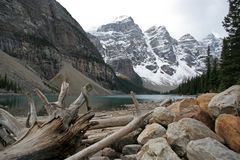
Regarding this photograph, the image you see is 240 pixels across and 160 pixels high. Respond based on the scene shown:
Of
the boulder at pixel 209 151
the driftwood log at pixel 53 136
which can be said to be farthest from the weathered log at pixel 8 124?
the boulder at pixel 209 151

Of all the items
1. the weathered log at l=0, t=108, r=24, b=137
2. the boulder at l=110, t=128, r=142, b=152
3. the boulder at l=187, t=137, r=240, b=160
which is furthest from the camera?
the boulder at l=110, t=128, r=142, b=152

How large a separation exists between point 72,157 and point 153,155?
223 cm

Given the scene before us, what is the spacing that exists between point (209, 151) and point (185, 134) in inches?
65.1

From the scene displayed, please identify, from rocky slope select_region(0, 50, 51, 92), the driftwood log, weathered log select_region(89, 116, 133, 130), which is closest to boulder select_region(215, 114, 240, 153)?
the driftwood log

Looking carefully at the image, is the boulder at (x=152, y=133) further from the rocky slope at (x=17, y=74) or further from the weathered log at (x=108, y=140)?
the rocky slope at (x=17, y=74)

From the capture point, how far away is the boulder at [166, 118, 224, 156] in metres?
9.76

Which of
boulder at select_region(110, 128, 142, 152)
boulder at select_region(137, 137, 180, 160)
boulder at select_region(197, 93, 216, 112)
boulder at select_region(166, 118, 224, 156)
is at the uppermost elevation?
boulder at select_region(197, 93, 216, 112)

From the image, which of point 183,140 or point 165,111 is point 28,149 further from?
point 165,111

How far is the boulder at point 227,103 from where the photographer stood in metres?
10.1

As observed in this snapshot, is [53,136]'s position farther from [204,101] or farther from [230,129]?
[204,101]

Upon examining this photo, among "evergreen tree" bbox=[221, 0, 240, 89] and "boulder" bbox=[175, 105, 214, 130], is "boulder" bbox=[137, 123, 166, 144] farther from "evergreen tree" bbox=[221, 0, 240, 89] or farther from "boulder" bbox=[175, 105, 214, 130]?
"evergreen tree" bbox=[221, 0, 240, 89]

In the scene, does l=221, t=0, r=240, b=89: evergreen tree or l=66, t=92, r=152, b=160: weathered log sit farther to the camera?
l=221, t=0, r=240, b=89: evergreen tree

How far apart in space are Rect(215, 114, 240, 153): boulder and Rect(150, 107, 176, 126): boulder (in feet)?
8.01

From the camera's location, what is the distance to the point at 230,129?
937 centimetres
